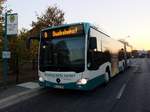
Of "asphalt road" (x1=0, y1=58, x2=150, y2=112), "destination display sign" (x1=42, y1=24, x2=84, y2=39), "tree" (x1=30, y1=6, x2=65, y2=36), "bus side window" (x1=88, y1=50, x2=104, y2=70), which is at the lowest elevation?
"asphalt road" (x1=0, y1=58, x2=150, y2=112)

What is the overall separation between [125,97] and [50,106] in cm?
331

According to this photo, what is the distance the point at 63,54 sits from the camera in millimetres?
11773

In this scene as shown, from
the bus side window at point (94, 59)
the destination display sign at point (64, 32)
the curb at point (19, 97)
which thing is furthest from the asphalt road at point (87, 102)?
the destination display sign at point (64, 32)

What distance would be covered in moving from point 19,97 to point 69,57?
2.52m

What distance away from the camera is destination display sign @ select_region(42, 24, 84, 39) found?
1179cm

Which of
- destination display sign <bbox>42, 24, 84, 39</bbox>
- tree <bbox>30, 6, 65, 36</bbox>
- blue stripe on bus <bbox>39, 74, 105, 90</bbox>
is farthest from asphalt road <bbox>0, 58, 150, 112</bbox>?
tree <bbox>30, 6, 65, 36</bbox>

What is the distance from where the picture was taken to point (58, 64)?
11.8 meters

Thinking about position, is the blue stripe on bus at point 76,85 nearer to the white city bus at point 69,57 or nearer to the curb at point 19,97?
the white city bus at point 69,57

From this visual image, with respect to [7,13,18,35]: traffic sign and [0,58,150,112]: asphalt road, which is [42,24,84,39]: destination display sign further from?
[0,58,150,112]: asphalt road

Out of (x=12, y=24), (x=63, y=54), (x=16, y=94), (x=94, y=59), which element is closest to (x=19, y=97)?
(x=16, y=94)

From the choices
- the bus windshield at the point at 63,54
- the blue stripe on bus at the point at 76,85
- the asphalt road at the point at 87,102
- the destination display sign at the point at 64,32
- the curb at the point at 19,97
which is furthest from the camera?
the destination display sign at the point at 64,32

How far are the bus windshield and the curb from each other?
44.0 inches

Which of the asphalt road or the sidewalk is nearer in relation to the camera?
the asphalt road

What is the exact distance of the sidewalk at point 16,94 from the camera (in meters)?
10.4
